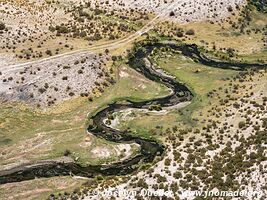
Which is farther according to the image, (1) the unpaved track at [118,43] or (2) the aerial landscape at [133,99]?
(1) the unpaved track at [118,43]

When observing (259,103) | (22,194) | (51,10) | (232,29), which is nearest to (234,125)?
(259,103)

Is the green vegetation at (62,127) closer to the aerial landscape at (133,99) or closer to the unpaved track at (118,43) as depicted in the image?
the aerial landscape at (133,99)

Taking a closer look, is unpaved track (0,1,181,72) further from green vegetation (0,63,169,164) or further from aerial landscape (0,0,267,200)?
green vegetation (0,63,169,164)

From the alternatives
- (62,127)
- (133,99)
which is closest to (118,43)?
(133,99)

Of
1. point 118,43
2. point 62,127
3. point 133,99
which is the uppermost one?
point 118,43

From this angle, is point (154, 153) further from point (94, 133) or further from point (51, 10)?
point (51, 10)

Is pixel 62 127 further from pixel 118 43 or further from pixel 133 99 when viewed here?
pixel 118 43

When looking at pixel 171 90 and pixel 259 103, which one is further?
pixel 171 90

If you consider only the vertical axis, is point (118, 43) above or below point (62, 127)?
above

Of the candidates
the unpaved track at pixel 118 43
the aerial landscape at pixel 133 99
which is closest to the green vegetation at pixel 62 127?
the aerial landscape at pixel 133 99
